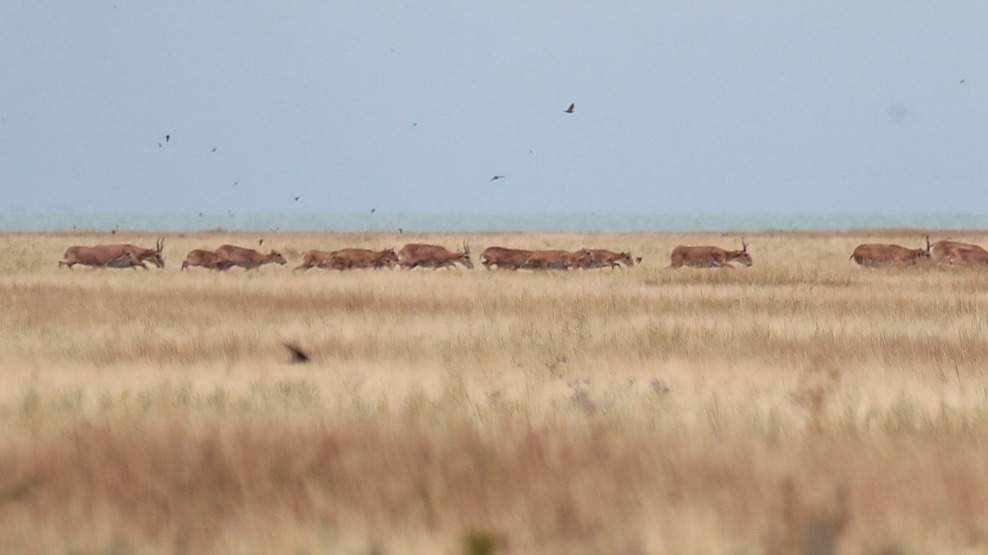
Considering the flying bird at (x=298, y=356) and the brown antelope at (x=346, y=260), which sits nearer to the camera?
the flying bird at (x=298, y=356)

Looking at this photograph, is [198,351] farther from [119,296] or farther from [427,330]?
[119,296]

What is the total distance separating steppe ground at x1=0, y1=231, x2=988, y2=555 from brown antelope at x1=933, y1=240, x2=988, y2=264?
19.8 meters

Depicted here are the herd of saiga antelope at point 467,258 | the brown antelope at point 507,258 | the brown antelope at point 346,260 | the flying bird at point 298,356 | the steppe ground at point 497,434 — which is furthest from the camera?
the herd of saiga antelope at point 467,258

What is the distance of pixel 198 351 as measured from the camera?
1558 centimetres

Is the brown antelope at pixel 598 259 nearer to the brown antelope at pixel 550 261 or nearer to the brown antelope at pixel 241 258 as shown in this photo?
the brown antelope at pixel 550 261

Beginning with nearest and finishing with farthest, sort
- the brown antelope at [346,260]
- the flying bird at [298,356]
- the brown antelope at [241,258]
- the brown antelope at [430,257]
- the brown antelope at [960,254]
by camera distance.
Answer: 1. the flying bird at [298,356]
2. the brown antelope at [346,260]
3. the brown antelope at [960,254]
4. the brown antelope at [241,258]
5. the brown antelope at [430,257]

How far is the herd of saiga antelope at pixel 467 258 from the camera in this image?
125 ft

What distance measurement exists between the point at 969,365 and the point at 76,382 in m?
8.51

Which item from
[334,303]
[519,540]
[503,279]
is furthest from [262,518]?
[503,279]

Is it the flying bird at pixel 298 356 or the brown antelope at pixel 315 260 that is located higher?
the flying bird at pixel 298 356

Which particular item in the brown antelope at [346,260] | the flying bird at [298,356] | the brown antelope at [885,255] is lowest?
the brown antelope at [885,255]

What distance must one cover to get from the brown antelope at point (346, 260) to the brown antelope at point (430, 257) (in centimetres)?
63

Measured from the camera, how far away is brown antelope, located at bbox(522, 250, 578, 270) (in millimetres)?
37938

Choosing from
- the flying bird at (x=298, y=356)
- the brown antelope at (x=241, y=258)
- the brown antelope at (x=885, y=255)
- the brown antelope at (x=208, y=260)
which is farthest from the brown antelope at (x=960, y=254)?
the flying bird at (x=298, y=356)
